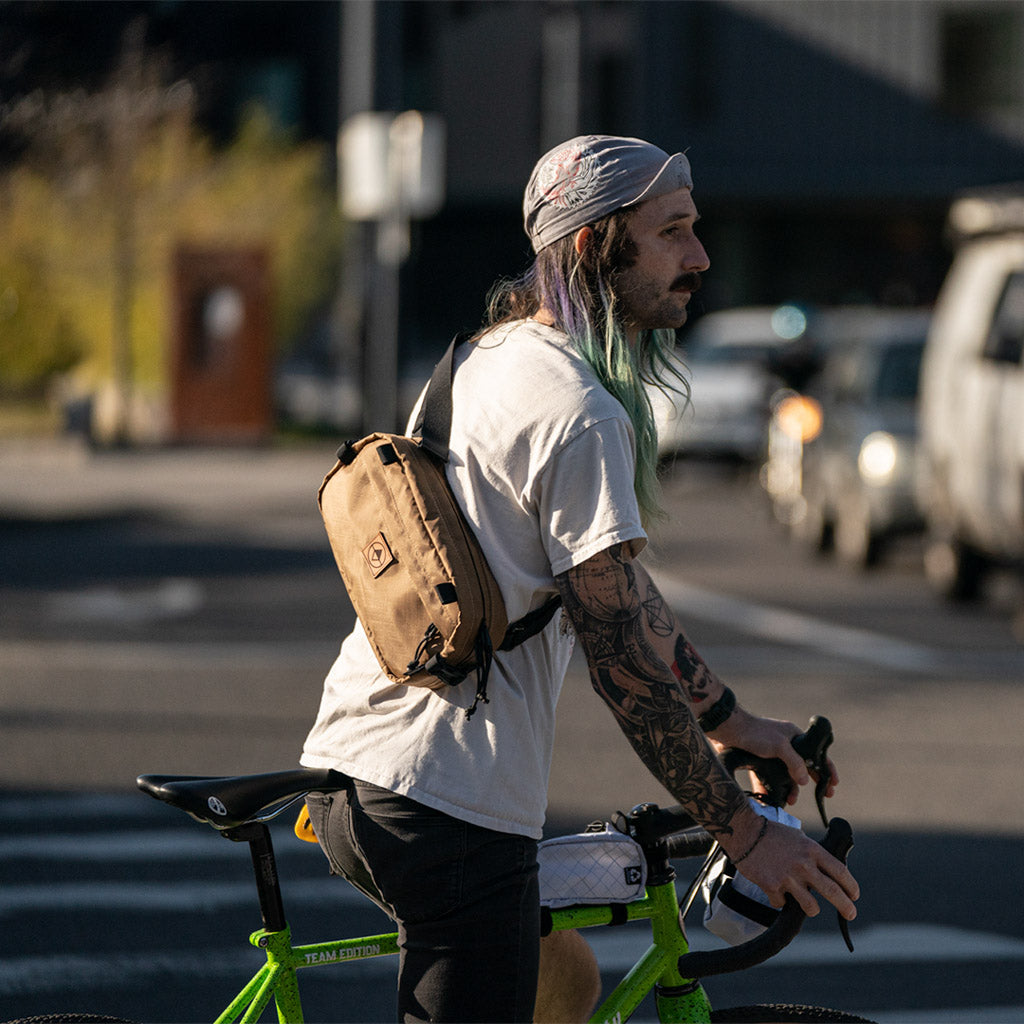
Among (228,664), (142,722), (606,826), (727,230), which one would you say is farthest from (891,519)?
(727,230)

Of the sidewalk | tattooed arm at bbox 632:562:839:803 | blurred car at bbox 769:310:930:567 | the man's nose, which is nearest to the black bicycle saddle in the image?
tattooed arm at bbox 632:562:839:803

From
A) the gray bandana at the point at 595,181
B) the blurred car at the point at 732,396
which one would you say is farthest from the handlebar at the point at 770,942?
the blurred car at the point at 732,396

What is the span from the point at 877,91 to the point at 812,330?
19.4m

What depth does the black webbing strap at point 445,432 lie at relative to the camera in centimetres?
266

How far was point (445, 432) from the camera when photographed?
2689 millimetres

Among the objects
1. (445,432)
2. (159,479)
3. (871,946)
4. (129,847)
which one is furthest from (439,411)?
(159,479)

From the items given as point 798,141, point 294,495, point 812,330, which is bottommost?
point 294,495

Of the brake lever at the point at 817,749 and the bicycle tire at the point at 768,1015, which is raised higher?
the brake lever at the point at 817,749

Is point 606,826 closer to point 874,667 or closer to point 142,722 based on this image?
point 142,722

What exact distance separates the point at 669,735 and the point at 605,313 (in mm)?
615

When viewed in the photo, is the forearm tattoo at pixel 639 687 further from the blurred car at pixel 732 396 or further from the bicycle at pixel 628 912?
the blurred car at pixel 732 396

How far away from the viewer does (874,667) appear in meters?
10.2

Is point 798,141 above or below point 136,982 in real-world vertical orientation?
above

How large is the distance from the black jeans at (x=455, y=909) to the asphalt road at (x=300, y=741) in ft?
2.35
